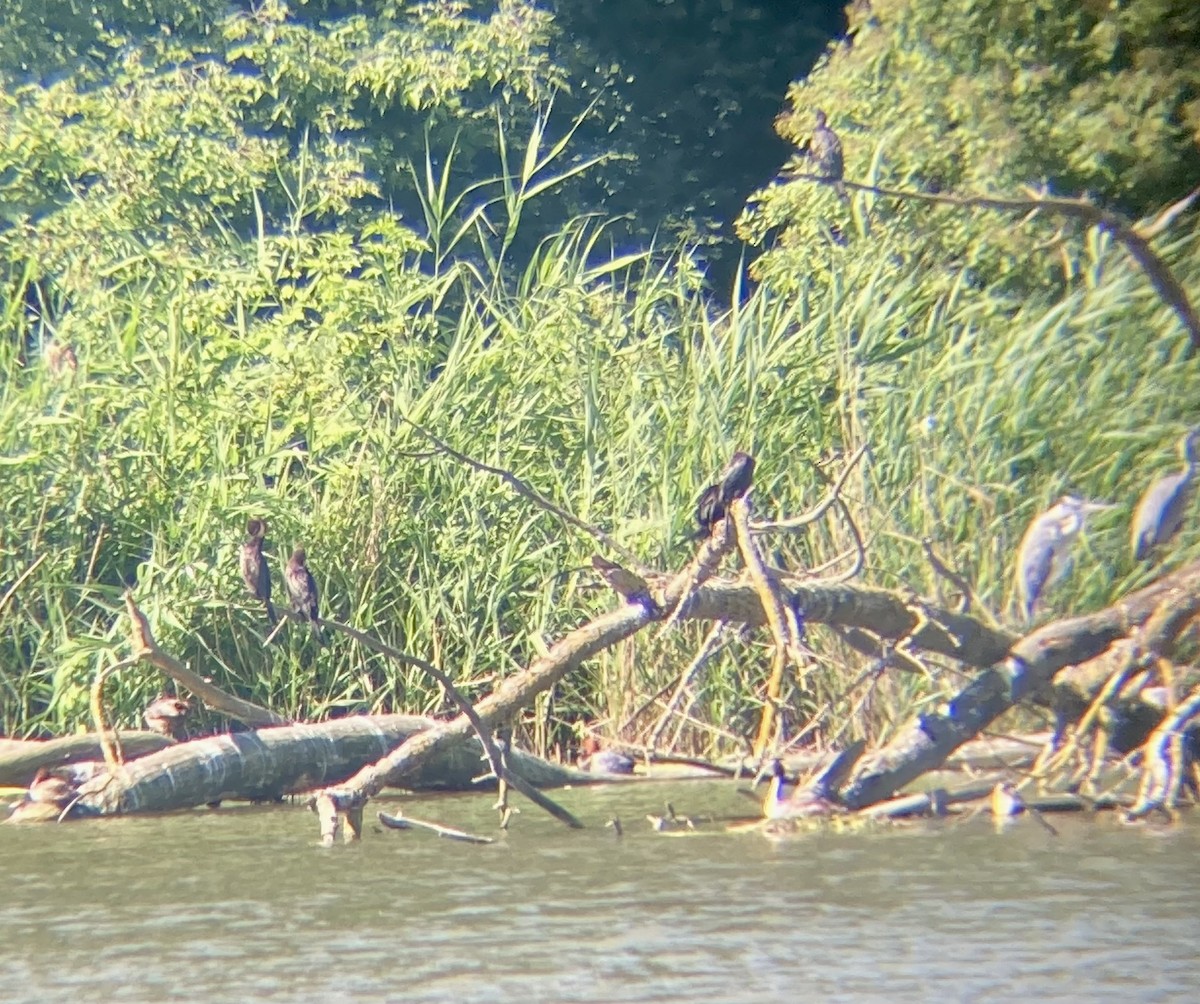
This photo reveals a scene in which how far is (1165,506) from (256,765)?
3616 millimetres

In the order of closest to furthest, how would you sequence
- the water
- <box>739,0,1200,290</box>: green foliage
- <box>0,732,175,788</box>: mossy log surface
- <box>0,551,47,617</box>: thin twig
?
the water → <box>0,732,175,788</box>: mossy log surface → <box>0,551,47,617</box>: thin twig → <box>739,0,1200,290</box>: green foliage

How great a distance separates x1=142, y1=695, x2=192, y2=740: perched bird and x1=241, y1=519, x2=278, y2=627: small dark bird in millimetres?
545

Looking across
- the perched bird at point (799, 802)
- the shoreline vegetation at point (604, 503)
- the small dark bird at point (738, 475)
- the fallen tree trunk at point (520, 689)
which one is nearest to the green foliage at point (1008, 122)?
the shoreline vegetation at point (604, 503)

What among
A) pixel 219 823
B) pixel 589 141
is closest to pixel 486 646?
pixel 219 823

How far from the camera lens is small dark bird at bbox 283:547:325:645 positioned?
8.21 metres

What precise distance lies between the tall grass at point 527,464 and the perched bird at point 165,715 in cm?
28

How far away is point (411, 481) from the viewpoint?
938cm

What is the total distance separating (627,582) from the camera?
21.2 feet

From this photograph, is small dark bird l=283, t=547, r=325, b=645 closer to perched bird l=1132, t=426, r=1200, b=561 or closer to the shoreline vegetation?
the shoreline vegetation

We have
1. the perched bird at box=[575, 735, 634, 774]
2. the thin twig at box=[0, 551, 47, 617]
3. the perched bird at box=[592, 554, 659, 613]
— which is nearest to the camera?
the perched bird at box=[592, 554, 659, 613]

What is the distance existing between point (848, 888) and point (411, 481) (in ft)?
11.9

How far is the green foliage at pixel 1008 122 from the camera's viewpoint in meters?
10.7

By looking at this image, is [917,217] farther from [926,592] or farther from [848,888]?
[848,888]

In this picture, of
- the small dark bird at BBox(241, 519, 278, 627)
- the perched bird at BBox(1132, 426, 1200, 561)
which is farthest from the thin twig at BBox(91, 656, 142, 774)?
the perched bird at BBox(1132, 426, 1200, 561)
